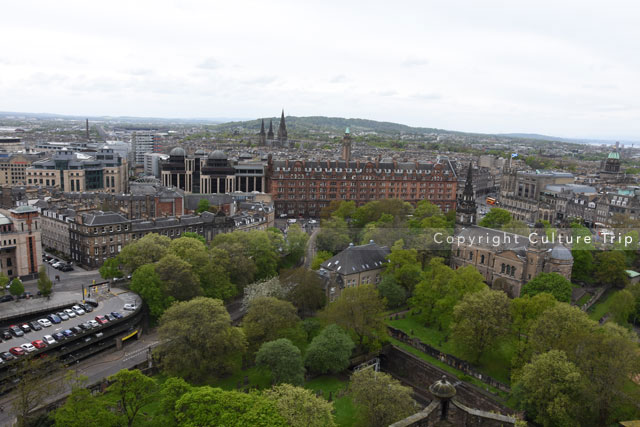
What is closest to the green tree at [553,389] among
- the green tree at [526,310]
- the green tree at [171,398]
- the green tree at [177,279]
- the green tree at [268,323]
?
the green tree at [526,310]

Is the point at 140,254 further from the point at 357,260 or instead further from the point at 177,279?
the point at 357,260

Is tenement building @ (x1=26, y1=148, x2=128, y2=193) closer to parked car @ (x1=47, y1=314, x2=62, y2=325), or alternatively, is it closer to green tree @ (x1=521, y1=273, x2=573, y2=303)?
parked car @ (x1=47, y1=314, x2=62, y2=325)

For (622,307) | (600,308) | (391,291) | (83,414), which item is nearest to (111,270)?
(83,414)

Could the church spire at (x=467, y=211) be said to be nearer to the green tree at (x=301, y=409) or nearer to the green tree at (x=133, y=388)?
the green tree at (x=301, y=409)

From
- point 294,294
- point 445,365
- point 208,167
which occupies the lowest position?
point 445,365

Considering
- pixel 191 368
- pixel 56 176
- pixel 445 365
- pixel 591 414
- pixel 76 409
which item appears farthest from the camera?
pixel 56 176

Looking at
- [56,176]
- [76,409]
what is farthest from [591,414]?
[56,176]

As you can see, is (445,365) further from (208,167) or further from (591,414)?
(208,167)
